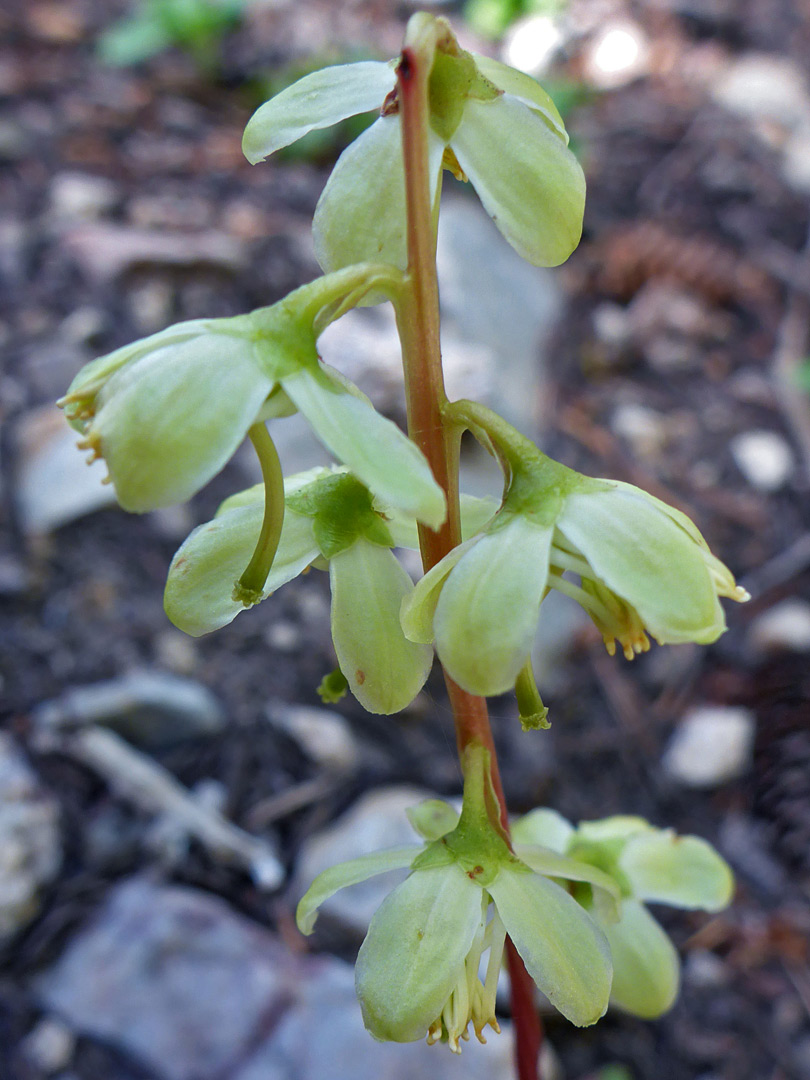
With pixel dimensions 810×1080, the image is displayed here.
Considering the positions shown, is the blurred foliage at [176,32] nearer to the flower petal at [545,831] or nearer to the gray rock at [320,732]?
the gray rock at [320,732]

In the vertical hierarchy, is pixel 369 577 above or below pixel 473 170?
below

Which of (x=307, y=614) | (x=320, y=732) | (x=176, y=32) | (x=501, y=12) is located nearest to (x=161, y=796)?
(x=320, y=732)

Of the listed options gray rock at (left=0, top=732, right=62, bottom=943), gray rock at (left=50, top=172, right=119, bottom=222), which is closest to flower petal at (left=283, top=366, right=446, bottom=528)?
gray rock at (left=0, top=732, right=62, bottom=943)

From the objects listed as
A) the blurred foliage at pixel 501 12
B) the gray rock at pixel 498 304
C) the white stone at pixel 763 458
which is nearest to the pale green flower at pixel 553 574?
the gray rock at pixel 498 304

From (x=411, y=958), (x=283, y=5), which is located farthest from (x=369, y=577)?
(x=283, y=5)

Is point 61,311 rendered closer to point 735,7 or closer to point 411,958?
point 411,958

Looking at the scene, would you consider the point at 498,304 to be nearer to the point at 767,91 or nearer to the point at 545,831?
the point at 767,91

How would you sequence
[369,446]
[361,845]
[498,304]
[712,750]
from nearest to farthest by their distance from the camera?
[369,446] < [361,845] < [712,750] < [498,304]
